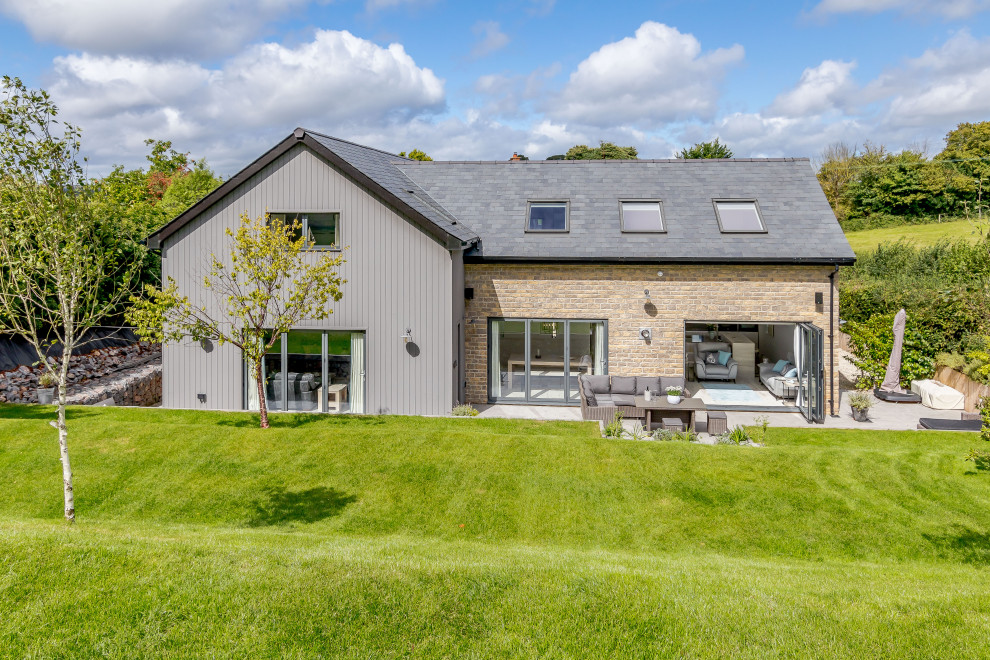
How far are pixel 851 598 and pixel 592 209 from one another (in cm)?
1338

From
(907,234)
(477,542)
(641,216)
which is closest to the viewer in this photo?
(477,542)

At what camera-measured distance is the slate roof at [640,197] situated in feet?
51.9

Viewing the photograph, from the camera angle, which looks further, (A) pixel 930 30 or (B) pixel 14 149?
(A) pixel 930 30

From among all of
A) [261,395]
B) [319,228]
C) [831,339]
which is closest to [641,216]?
[831,339]

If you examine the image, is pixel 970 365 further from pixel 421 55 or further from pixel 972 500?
pixel 421 55

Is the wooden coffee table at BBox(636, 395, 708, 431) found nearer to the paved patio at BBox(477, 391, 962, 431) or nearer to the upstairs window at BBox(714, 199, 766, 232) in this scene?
the paved patio at BBox(477, 391, 962, 431)

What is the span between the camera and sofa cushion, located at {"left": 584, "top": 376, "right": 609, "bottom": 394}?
15672mm

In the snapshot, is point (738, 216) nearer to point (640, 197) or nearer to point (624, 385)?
point (640, 197)

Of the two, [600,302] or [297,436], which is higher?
[600,302]

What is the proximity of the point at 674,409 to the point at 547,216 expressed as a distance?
7.18 meters

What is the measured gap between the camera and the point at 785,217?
54.6 ft

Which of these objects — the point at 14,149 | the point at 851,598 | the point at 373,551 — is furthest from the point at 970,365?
the point at 14,149

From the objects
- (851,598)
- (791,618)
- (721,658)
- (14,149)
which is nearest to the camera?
(721,658)

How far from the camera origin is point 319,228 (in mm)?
15047
